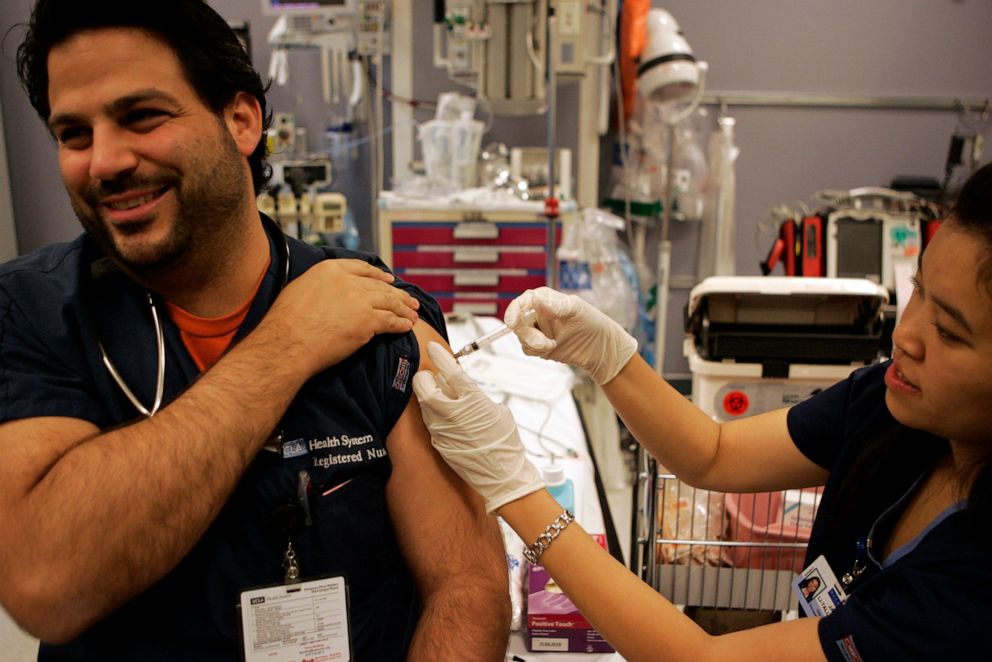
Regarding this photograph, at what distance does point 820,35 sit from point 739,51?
452 mm

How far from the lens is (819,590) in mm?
1143

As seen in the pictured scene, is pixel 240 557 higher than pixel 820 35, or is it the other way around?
pixel 820 35

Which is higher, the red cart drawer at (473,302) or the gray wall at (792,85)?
the gray wall at (792,85)

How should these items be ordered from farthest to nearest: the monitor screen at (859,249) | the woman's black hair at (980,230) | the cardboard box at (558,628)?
the monitor screen at (859,249) < the cardboard box at (558,628) < the woman's black hair at (980,230)

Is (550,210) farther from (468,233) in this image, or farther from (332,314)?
(332,314)

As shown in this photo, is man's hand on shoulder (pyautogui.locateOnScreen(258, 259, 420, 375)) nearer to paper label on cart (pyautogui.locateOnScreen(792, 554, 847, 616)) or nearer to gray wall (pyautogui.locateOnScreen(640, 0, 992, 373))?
paper label on cart (pyautogui.locateOnScreen(792, 554, 847, 616))

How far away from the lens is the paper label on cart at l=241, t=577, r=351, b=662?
1.11 metres

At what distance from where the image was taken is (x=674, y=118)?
3320 mm

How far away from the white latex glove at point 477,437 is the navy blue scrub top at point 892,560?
1.49ft

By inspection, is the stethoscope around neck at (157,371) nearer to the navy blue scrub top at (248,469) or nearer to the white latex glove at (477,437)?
the navy blue scrub top at (248,469)

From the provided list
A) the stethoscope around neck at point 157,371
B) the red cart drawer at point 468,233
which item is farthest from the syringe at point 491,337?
the red cart drawer at point 468,233

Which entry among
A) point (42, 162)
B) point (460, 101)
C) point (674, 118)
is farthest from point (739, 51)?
point (42, 162)

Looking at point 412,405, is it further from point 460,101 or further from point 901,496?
point 460,101

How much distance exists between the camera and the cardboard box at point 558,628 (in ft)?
4.55
